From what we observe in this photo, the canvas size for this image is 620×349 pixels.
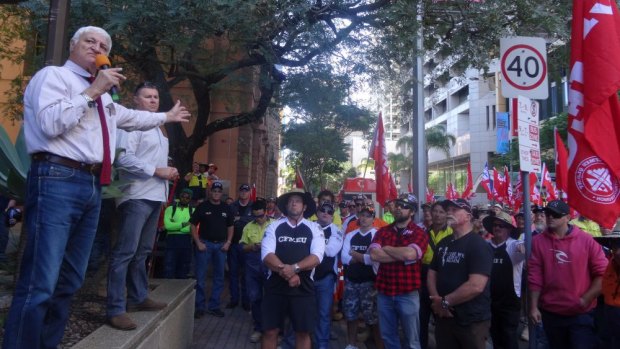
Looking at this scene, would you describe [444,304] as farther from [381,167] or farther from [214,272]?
[381,167]

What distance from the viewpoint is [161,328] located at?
191 inches

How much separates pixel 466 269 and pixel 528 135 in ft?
4.48

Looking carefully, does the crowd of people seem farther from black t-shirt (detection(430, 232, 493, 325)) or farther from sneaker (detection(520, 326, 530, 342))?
sneaker (detection(520, 326, 530, 342))

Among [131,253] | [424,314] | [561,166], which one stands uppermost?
[561,166]

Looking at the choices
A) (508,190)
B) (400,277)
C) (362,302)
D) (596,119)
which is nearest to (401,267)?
(400,277)

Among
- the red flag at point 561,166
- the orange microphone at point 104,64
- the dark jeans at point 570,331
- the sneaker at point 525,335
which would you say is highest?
the red flag at point 561,166

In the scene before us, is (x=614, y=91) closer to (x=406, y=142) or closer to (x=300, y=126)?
(x=300, y=126)

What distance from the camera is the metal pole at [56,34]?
403 cm

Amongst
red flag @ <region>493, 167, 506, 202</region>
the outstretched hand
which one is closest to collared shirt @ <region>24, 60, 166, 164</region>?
the outstretched hand

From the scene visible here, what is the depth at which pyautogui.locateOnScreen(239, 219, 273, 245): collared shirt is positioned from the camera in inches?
337

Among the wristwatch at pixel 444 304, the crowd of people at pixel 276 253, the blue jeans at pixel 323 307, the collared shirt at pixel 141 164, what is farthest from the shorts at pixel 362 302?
the collared shirt at pixel 141 164

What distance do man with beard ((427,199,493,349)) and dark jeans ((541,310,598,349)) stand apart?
1.88 feet

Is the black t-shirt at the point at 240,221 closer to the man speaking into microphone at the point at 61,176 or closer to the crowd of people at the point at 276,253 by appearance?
the crowd of people at the point at 276,253

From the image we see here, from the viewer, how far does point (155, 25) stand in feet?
25.3
